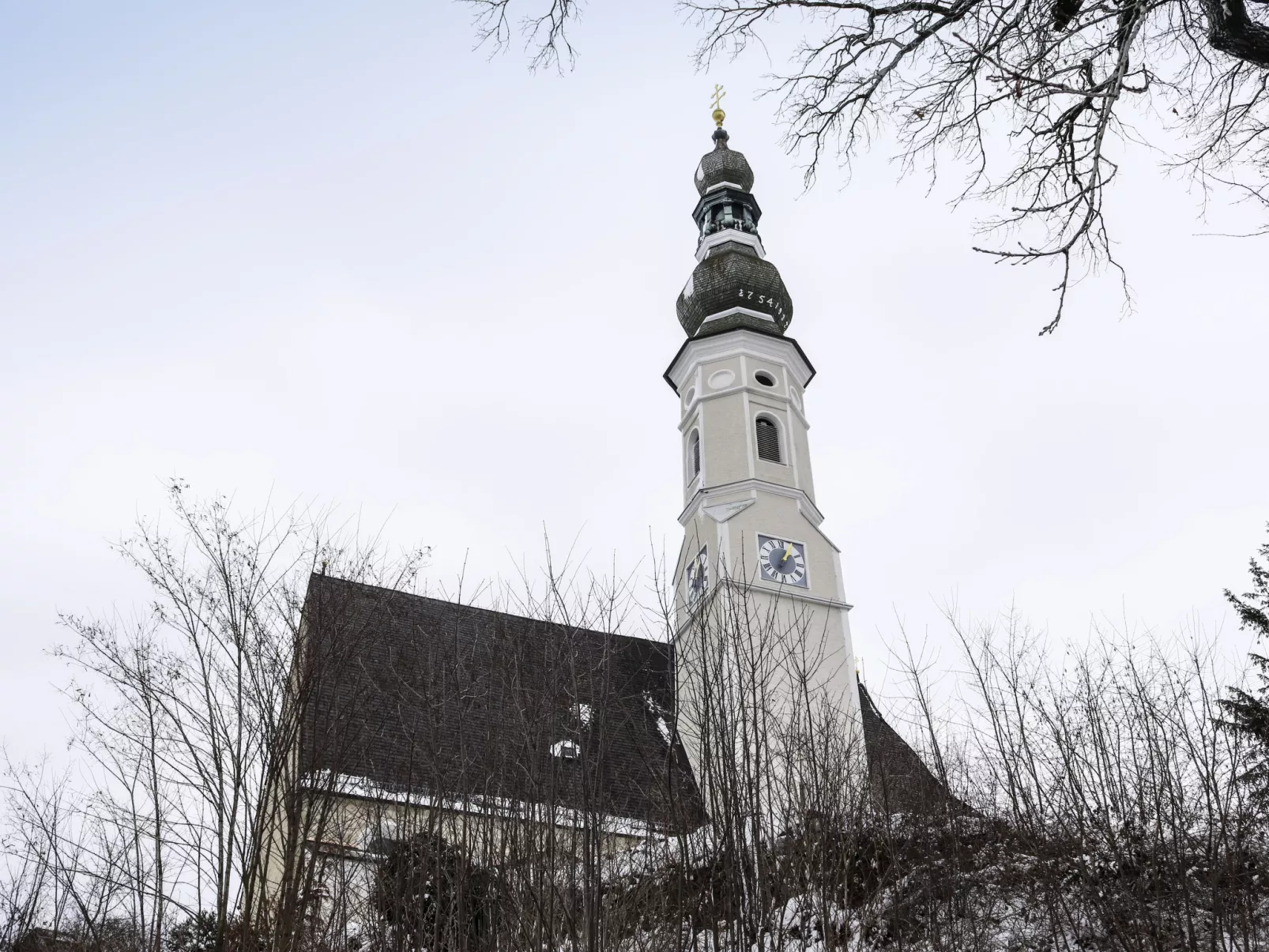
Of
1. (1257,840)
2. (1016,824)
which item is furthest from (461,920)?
(1257,840)

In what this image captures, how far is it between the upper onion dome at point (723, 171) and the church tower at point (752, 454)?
2343 millimetres

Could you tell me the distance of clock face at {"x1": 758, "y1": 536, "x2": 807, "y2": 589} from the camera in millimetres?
24969

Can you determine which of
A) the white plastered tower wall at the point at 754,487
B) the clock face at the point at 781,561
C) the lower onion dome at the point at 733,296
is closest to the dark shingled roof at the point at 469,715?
the white plastered tower wall at the point at 754,487

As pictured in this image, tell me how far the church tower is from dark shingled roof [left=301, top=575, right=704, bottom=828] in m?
11.2

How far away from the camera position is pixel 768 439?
2789 centimetres

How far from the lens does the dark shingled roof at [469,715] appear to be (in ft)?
25.9

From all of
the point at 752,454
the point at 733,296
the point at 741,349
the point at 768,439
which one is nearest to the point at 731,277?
the point at 733,296

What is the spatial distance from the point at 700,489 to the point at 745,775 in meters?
19.3

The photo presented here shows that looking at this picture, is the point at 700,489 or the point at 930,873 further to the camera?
the point at 700,489

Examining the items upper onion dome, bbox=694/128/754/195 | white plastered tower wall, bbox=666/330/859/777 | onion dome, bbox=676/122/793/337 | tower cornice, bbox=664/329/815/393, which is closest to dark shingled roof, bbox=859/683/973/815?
white plastered tower wall, bbox=666/330/859/777

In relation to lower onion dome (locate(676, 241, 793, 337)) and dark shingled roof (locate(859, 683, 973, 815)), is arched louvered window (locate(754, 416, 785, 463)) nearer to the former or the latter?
lower onion dome (locate(676, 241, 793, 337))

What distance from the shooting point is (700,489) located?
2659 centimetres

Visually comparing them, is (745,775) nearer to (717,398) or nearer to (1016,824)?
(1016,824)

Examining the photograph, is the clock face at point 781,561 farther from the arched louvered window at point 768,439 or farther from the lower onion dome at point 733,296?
the lower onion dome at point 733,296
